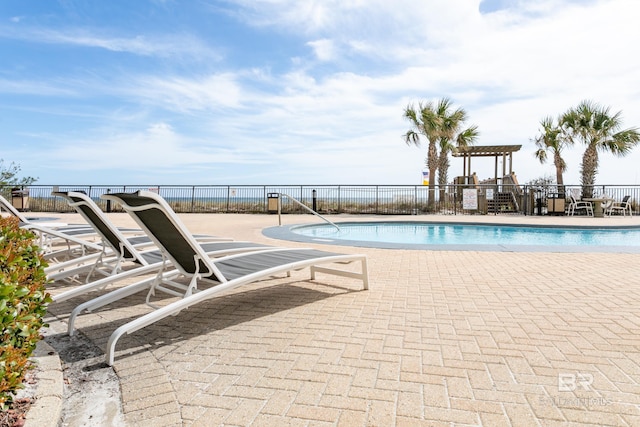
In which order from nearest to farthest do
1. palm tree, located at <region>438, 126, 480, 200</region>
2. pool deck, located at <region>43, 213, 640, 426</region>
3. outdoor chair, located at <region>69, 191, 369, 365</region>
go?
pool deck, located at <region>43, 213, 640, 426</region>, outdoor chair, located at <region>69, 191, 369, 365</region>, palm tree, located at <region>438, 126, 480, 200</region>

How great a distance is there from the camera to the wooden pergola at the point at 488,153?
20.7 meters

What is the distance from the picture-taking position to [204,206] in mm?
20172

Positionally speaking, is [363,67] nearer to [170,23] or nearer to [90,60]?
[170,23]

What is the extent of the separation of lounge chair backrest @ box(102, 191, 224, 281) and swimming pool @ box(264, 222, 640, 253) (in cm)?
493

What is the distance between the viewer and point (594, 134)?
1786 centimetres

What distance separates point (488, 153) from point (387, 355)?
74.6 feet

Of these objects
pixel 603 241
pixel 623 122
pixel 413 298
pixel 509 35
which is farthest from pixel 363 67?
pixel 623 122

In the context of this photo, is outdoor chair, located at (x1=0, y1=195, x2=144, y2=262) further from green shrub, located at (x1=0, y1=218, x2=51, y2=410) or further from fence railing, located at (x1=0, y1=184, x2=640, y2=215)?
fence railing, located at (x1=0, y1=184, x2=640, y2=215)

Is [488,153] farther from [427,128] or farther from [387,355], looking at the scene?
[387,355]

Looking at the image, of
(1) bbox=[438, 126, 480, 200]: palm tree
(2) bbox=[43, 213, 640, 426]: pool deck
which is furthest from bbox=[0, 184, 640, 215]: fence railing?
(2) bbox=[43, 213, 640, 426]: pool deck

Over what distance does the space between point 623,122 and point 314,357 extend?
20946 mm

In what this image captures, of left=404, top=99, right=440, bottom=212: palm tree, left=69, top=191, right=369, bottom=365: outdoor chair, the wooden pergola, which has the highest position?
left=404, top=99, right=440, bottom=212: palm tree

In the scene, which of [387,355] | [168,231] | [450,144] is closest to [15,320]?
[168,231]

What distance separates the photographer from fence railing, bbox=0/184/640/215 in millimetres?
16984
